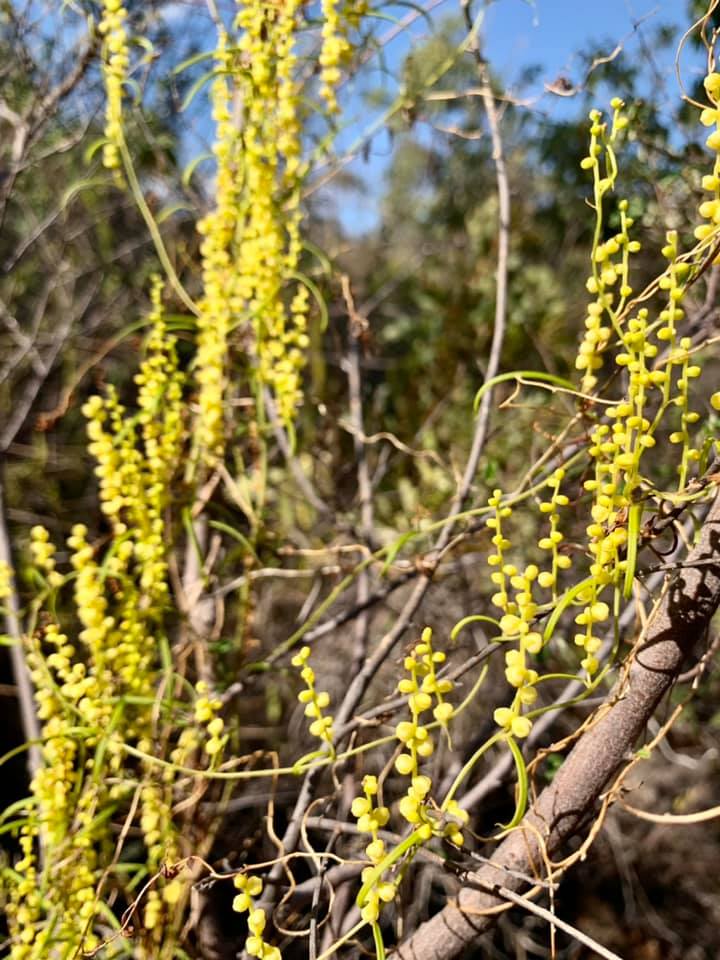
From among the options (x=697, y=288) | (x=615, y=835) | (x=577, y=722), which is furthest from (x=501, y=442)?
(x=615, y=835)

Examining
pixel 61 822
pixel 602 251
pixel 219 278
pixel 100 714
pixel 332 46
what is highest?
pixel 332 46

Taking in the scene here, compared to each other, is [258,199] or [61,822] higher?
[258,199]

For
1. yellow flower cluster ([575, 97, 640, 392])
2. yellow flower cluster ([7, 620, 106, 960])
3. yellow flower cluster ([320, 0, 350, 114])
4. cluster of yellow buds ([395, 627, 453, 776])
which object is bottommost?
yellow flower cluster ([7, 620, 106, 960])

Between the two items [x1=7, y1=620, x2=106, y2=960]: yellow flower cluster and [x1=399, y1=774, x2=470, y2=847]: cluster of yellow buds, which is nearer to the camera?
[x1=399, y1=774, x2=470, y2=847]: cluster of yellow buds

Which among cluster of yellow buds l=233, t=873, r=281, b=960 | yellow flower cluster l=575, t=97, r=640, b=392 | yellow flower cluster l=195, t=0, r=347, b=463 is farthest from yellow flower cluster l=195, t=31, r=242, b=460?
cluster of yellow buds l=233, t=873, r=281, b=960

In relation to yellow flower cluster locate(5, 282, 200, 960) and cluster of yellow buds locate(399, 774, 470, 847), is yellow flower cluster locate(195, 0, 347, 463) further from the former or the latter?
cluster of yellow buds locate(399, 774, 470, 847)

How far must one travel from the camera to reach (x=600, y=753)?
642 millimetres

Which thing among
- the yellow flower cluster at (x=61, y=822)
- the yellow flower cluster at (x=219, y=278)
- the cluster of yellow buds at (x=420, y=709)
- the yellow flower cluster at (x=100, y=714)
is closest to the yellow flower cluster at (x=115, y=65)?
the yellow flower cluster at (x=219, y=278)

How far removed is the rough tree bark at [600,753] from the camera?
61 cm

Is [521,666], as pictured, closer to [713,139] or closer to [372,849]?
[372,849]

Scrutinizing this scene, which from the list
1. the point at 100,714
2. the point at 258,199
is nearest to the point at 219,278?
the point at 258,199

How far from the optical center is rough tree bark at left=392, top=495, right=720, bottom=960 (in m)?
0.61

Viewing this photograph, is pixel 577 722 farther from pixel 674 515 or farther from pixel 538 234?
pixel 538 234

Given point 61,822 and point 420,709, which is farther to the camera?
point 61,822
